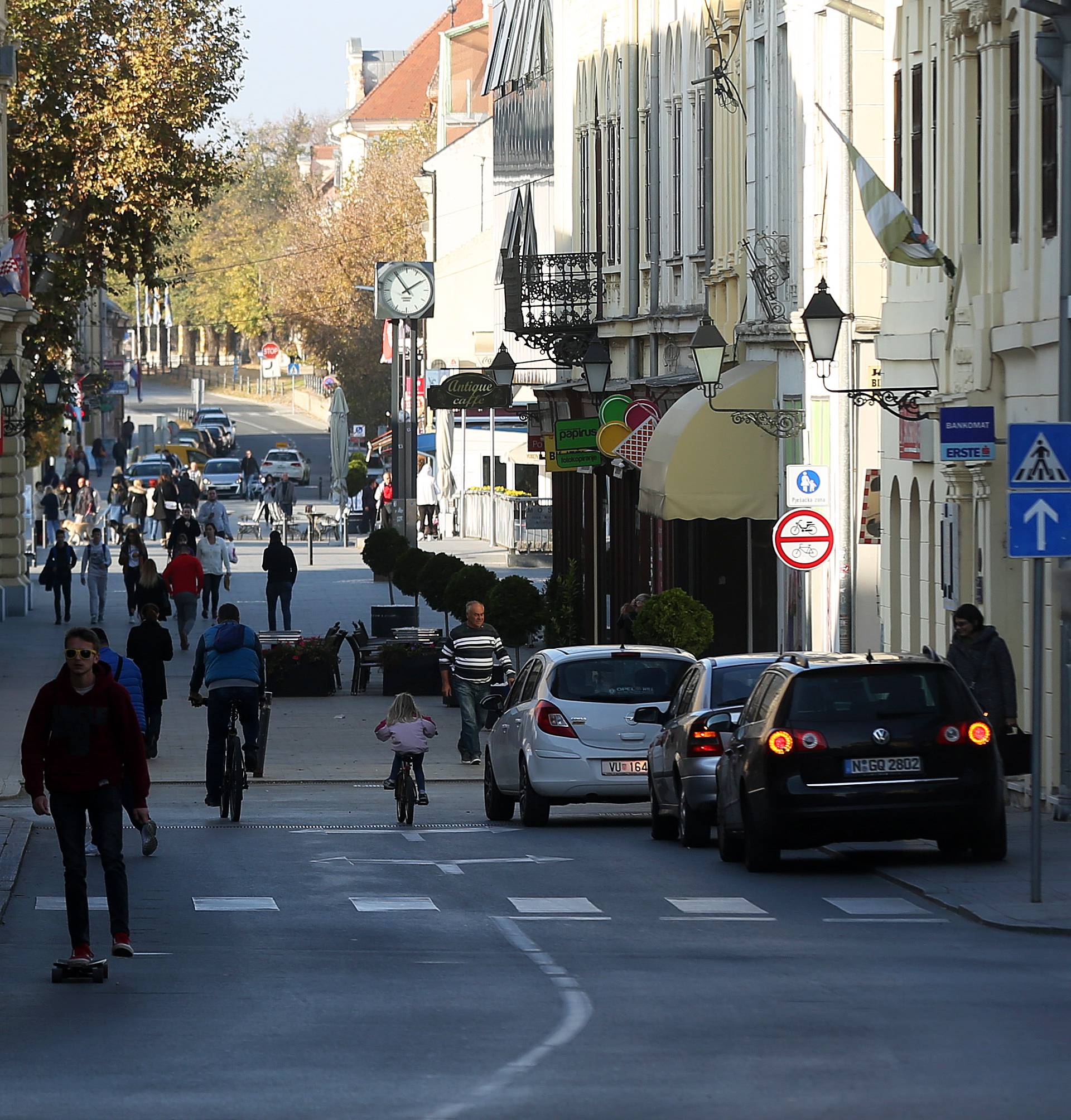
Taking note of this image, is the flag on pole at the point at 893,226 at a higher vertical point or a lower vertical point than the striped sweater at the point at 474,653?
higher

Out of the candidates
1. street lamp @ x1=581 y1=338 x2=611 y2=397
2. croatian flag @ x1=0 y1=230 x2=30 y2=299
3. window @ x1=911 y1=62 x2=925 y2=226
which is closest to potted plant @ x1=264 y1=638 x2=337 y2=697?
street lamp @ x1=581 y1=338 x2=611 y2=397

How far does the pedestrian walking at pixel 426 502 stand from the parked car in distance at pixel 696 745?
175 ft

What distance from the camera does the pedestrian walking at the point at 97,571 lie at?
4247cm

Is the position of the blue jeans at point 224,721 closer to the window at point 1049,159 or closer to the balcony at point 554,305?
the window at point 1049,159

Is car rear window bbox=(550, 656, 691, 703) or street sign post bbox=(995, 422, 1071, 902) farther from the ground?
street sign post bbox=(995, 422, 1071, 902)

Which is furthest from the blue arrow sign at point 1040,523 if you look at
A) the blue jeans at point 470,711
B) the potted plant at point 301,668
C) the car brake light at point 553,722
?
the potted plant at point 301,668

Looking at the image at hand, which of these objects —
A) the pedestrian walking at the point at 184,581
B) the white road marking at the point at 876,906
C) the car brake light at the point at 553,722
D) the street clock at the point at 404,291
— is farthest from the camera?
the street clock at the point at 404,291

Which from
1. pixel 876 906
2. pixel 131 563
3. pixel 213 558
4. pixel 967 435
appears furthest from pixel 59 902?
pixel 131 563

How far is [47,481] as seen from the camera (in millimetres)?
77875

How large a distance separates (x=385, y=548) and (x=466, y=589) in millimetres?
11224

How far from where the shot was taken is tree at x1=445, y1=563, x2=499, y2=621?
35469 mm

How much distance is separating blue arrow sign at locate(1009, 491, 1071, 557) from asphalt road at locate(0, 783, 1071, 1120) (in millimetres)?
2181

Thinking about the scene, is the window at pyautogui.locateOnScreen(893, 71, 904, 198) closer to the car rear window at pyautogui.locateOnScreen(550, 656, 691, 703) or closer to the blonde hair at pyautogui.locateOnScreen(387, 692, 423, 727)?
the car rear window at pyautogui.locateOnScreen(550, 656, 691, 703)

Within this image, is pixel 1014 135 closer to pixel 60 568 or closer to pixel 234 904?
pixel 234 904
